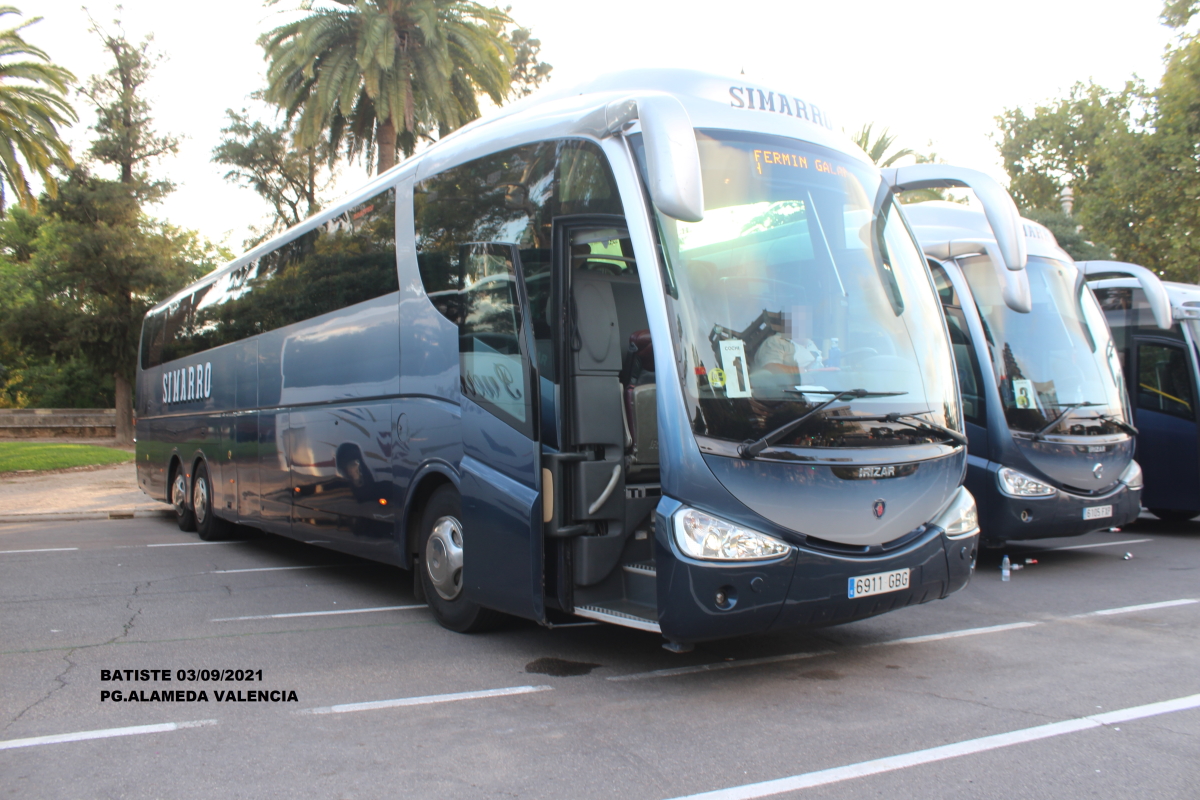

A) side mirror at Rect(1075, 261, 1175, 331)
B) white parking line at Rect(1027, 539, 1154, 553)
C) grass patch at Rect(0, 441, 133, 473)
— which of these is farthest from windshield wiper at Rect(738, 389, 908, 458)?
grass patch at Rect(0, 441, 133, 473)

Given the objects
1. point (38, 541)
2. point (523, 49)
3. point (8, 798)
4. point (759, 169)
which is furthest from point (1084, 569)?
point (523, 49)

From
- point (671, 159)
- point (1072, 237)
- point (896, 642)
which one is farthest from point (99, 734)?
point (1072, 237)

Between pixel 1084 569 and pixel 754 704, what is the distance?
617cm

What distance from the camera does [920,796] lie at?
376cm

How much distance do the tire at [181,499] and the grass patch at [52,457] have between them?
12152 mm

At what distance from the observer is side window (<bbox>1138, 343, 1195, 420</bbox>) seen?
39.7 ft

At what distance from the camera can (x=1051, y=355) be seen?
959 centimetres

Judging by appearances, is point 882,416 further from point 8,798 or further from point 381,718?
point 8,798

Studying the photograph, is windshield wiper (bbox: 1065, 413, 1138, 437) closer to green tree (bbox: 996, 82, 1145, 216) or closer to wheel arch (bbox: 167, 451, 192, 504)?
wheel arch (bbox: 167, 451, 192, 504)

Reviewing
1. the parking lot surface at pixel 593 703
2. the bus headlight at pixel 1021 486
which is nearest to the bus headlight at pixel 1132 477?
the bus headlight at pixel 1021 486

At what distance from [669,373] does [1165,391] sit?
32.8 feet

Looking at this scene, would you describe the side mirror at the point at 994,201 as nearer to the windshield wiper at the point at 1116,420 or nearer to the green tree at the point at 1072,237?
the windshield wiper at the point at 1116,420

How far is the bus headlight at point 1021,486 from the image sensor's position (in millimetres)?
9031

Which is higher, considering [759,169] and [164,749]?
[759,169]
